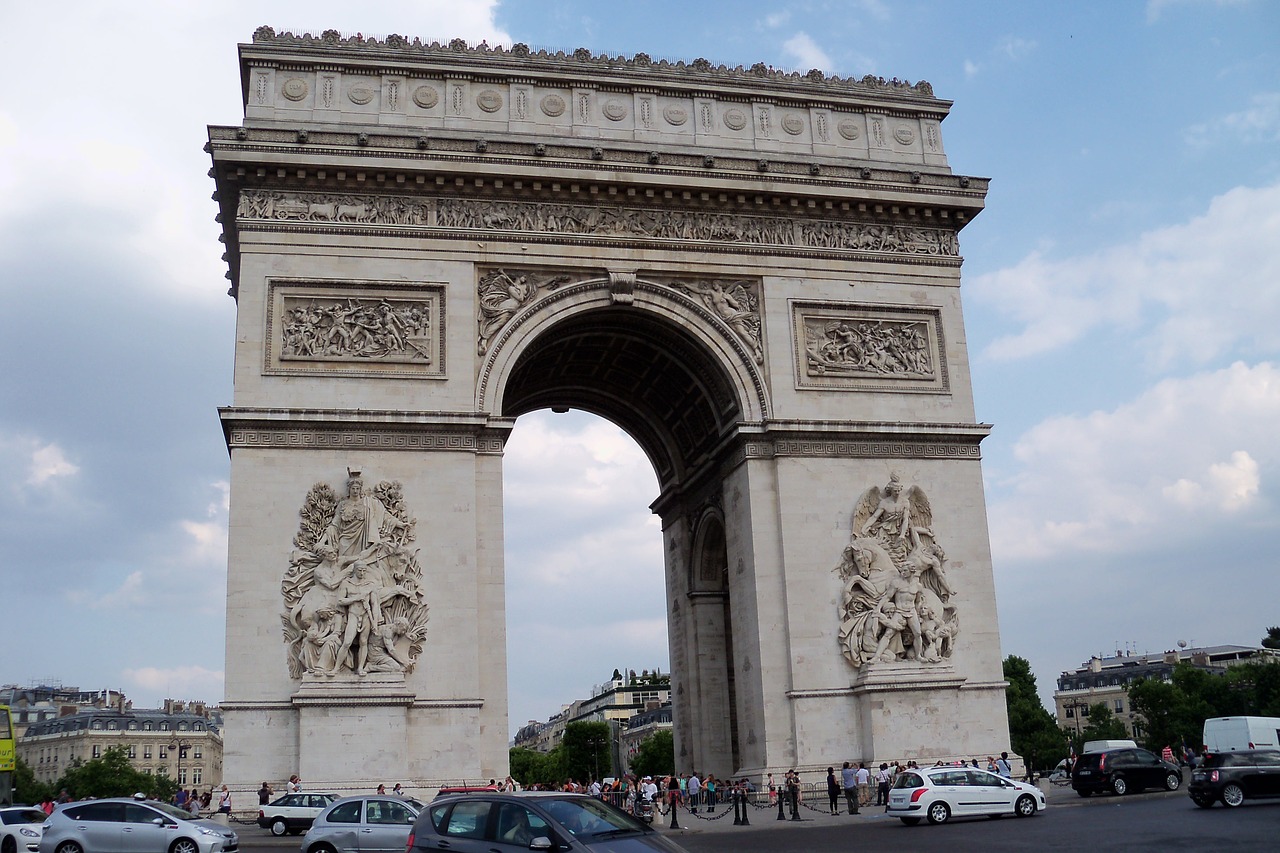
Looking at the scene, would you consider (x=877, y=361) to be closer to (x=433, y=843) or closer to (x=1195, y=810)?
(x=1195, y=810)

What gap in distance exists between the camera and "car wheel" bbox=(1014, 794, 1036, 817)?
79.8 ft

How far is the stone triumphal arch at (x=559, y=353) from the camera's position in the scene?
2592 centimetres

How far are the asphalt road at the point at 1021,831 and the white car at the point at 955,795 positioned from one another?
294mm

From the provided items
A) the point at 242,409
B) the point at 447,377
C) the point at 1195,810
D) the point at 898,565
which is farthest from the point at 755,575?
the point at 242,409

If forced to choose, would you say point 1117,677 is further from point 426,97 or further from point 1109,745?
point 426,97

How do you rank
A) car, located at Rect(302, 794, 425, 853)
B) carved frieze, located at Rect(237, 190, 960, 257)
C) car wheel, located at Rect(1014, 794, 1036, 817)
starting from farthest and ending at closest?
carved frieze, located at Rect(237, 190, 960, 257) < car wheel, located at Rect(1014, 794, 1036, 817) < car, located at Rect(302, 794, 425, 853)

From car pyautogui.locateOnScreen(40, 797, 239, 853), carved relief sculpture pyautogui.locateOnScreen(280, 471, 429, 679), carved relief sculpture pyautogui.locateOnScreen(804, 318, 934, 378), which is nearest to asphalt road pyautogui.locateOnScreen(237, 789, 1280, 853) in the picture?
car pyautogui.locateOnScreen(40, 797, 239, 853)

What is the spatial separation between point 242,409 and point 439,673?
7.21 m

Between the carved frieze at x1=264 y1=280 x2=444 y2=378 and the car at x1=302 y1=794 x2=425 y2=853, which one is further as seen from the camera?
the carved frieze at x1=264 y1=280 x2=444 y2=378

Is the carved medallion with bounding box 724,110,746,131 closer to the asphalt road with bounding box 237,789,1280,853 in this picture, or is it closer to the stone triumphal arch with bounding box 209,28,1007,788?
the stone triumphal arch with bounding box 209,28,1007,788

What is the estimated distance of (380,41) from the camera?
29875 mm

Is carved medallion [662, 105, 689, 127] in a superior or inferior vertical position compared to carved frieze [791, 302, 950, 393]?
superior

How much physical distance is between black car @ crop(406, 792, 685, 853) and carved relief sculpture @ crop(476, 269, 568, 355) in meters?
17.2

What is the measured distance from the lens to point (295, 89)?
2906 centimetres
